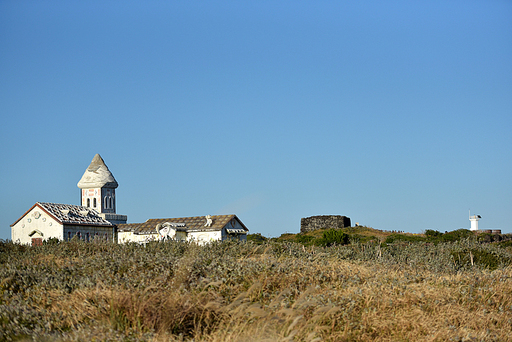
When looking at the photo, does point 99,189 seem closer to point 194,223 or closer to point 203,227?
point 194,223

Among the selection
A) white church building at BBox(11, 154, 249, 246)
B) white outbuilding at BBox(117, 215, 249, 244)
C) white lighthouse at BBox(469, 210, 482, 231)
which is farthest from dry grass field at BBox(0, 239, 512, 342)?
white lighthouse at BBox(469, 210, 482, 231)

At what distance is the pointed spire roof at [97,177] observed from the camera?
188ft

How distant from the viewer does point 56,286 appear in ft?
25.1

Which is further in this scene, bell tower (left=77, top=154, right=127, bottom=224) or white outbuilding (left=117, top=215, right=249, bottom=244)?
bell tower (left=77, top=154, right=127, bottom=224)

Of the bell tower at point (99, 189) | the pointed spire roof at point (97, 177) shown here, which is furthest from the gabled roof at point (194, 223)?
the pointed spire roof at point (97, 177)

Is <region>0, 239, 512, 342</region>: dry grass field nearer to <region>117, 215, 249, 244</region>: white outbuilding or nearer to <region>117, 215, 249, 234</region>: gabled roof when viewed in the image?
<region>117, 215, 249, 244</region>: white outbuilding

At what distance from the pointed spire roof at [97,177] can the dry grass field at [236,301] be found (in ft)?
159

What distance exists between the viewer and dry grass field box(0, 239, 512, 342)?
19.8ft

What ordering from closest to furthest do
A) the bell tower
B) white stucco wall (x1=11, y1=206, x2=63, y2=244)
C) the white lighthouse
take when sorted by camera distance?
1. white stucco wall (x1=11, y1=206, x2=63, y2=244)
2. the white lighthouse
3. the bell tower

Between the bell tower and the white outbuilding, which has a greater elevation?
the bell tower

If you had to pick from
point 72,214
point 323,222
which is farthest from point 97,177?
point 323,222

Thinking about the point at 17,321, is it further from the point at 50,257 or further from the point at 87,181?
the point at 87,181

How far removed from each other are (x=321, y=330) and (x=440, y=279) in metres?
4.14

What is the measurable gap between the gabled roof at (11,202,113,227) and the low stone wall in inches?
943
